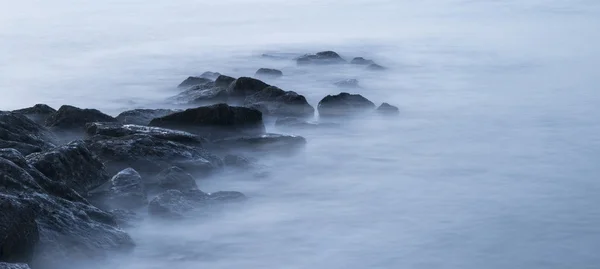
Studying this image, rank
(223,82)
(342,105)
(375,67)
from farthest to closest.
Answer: (375,67), (223,82), (342,105)

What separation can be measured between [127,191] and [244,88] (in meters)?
3.98

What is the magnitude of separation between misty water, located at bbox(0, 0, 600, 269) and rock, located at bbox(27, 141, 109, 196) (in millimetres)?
662

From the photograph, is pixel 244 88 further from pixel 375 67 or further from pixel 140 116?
pixel 375 67

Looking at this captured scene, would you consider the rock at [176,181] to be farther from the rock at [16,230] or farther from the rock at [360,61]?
the rock at [360,61]

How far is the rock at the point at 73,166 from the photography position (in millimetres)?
6797

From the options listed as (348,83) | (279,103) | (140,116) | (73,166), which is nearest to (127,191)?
(73,166)

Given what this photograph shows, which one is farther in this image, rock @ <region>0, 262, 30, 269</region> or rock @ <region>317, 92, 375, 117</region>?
rock @ <region>317, 92, 375, 117</region>

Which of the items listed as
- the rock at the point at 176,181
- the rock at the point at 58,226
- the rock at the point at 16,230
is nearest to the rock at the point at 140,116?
the rock at the point at 176,181

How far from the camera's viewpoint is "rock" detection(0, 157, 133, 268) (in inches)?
221

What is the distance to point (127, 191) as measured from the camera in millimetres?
6957

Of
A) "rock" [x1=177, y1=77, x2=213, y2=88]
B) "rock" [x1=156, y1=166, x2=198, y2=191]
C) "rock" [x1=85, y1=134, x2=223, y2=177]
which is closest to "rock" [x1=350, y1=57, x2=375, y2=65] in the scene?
"rock" [x1=177, y1=77, x2=213, y2=88]

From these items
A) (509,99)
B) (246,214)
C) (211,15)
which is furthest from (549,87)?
(211,15)

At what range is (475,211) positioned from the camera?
7160 millimetres

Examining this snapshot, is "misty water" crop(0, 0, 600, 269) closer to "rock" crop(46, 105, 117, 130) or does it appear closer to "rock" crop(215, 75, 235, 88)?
"rock" crop(215, 75, 235, 88)
